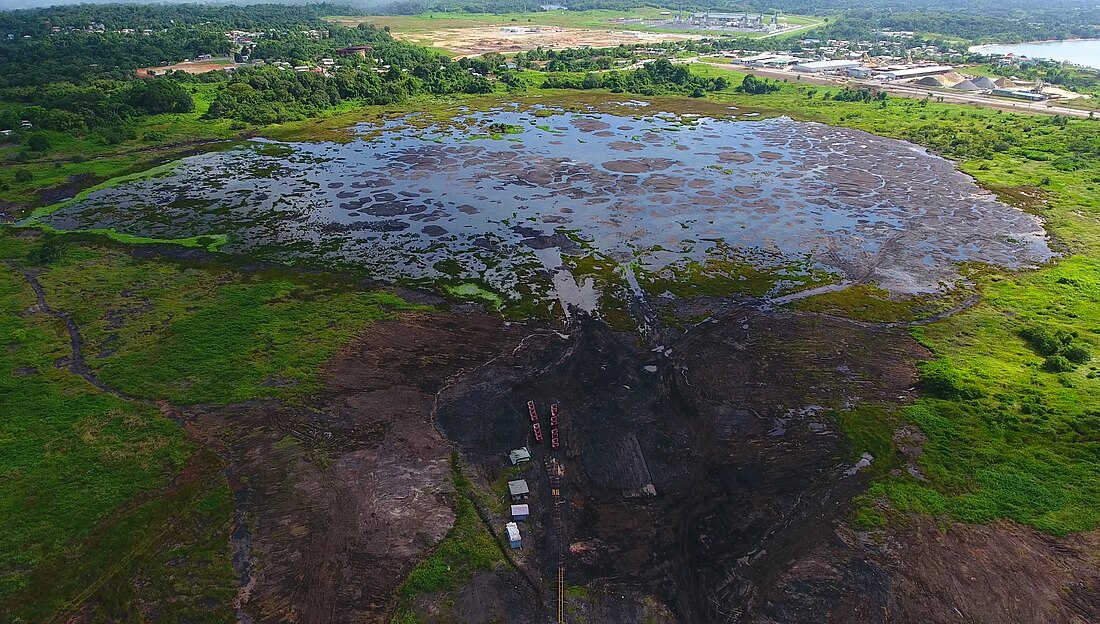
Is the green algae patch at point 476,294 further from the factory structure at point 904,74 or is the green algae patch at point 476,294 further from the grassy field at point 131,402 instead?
the factory structure at point 904,74

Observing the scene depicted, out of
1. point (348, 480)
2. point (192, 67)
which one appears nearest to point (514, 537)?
point (348, 480)

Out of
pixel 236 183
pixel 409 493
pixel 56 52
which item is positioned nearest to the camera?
pixel 409 493

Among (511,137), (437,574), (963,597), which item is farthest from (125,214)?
(963,597)

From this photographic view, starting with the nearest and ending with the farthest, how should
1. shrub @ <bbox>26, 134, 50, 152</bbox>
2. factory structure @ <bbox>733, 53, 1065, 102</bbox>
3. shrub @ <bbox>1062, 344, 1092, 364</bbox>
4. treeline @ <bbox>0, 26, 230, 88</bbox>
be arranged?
shrub @ <bbox>1062, 344, 1092, 364</bbox>
shrub @ <bbox>26, 134, 50, 152</bbox>
treeline @ <bbox>0, 26, 230, 88</bbox>
factory structure @ <bbox>733, 53, 1065, 102</bbox>

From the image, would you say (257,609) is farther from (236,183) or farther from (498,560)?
(236,183)

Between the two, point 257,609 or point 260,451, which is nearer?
point 257,609

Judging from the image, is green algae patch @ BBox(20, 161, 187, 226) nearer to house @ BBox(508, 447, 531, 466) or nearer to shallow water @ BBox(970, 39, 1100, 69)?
house @ BBox(508, 447, 531, 466)

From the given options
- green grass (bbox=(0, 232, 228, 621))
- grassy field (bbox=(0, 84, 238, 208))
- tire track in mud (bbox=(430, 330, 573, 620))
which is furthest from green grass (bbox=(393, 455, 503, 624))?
grassy field (bbox=(0, 84, 238, 208))
